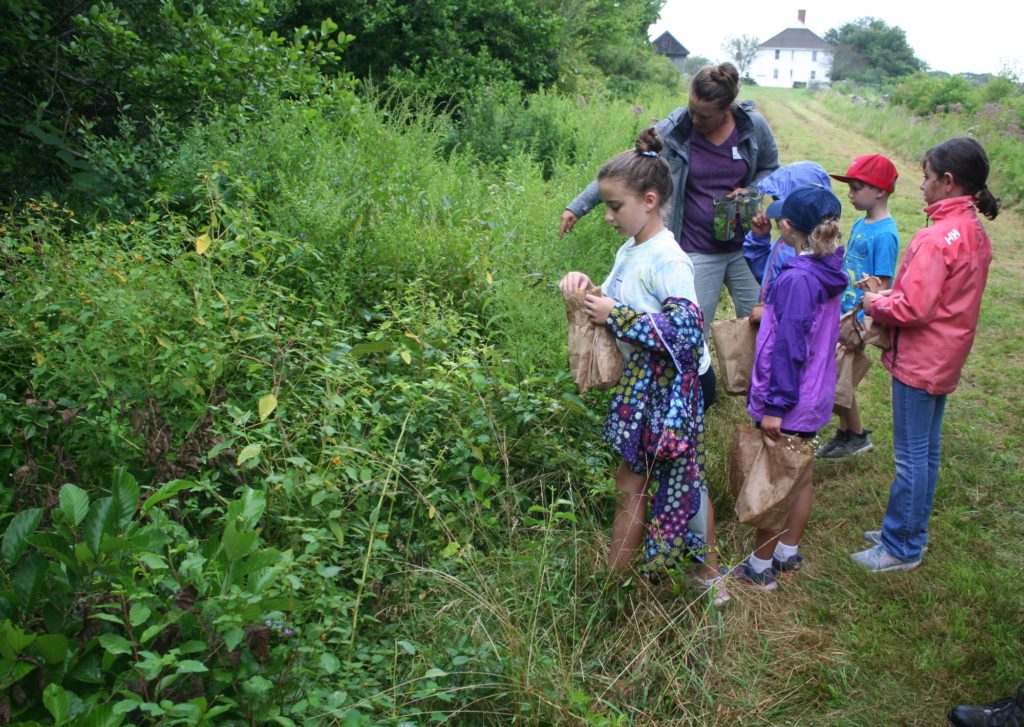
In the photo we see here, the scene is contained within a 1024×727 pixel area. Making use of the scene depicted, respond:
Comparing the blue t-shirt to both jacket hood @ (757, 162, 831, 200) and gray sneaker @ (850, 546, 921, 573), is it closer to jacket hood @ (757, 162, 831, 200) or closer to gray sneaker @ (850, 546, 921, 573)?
jacket hood @ (757, 162, 831, 200)

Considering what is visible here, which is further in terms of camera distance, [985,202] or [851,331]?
[851,331]

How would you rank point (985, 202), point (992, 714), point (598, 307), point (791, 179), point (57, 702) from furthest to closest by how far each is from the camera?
point (791, 179) < point (985, 202) < point (598, 307) < point (992, 714) < point (57, 702)

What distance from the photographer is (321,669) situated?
2.43m

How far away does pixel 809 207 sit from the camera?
343 cm

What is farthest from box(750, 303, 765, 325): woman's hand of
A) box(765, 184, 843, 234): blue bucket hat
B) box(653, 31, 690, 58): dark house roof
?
box(653, 31, 690, 58): dark house roof

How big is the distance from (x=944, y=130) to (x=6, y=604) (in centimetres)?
2153

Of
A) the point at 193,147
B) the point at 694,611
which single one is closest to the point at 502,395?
the point at 694,611

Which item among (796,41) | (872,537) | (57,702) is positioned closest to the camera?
(57,702)

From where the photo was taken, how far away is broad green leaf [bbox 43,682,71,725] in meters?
1.81

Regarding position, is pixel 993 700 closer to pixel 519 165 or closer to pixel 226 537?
pixel 226 537

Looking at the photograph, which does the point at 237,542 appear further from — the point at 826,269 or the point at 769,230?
the point at 769,230

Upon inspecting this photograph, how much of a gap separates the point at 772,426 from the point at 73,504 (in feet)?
8.69

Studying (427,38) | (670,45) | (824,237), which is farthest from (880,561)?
(670,45)

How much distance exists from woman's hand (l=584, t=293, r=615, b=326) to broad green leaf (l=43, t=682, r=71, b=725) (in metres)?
2.09
